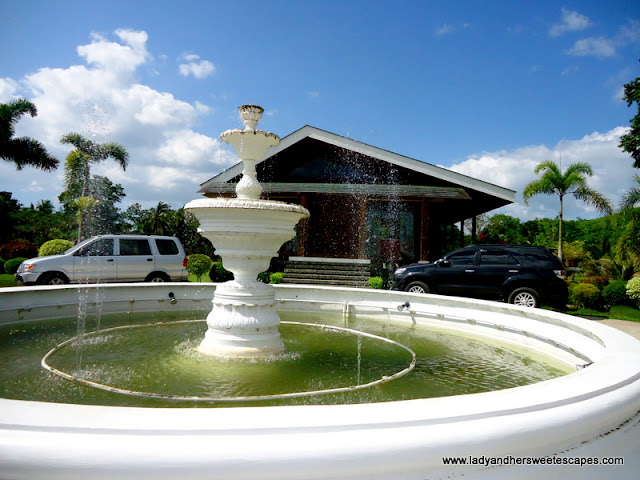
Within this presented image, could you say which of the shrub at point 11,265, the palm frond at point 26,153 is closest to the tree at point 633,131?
the shrub at point 11,265

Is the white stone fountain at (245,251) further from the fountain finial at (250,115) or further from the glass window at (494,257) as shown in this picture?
the glass window at (494,257)

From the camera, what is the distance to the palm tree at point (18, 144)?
3081cm

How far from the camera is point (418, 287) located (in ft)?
41.7

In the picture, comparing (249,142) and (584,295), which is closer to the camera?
(249,142)

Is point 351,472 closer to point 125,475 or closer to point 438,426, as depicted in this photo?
point 438,426

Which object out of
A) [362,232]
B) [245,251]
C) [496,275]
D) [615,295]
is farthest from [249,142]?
[362,232]

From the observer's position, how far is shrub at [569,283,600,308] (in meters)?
13.7

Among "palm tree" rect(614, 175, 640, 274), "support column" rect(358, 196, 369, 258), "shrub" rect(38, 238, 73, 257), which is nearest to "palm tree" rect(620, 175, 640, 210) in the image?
"palm tree" rect(614, 175, 640, 274)

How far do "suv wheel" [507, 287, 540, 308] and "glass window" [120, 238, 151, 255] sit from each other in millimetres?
11665

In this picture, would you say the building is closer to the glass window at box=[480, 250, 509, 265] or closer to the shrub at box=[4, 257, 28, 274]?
the glass window at box=[480, 250, 509, 265]

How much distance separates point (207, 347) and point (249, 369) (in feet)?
2.99

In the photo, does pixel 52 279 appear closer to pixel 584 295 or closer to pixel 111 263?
pixel 111 263

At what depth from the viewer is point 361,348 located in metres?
5.73

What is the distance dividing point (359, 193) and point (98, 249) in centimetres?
1104
